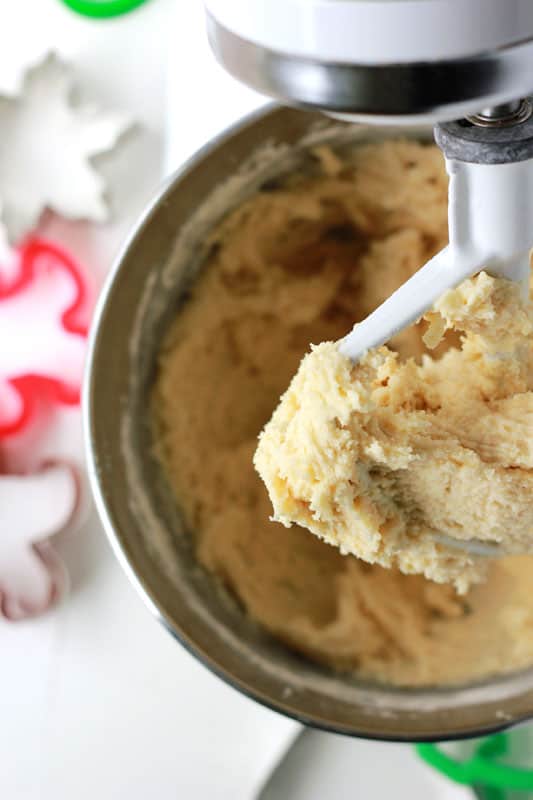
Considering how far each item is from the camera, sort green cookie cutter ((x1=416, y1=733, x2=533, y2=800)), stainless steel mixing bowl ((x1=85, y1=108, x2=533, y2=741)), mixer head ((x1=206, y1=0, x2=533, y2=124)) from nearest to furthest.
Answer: mixer head ((x1=206, y1=0, x2=533, y2=124)) → stainless steel mixing bowl ((x1=85, y1=108, x2=533, y2=741)) → green cookie cutter ((x1=416, y1=733, x2=533, y2=800))

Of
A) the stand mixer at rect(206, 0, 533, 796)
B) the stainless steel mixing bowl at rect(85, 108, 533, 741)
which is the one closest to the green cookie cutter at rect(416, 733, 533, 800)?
the stainless steel mixing bowl at rect(85, 108, 533, 741)

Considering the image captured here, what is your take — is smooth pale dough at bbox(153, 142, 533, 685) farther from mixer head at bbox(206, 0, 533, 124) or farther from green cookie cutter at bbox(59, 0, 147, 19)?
mixer head at bbox(206, 0, 533, 124)

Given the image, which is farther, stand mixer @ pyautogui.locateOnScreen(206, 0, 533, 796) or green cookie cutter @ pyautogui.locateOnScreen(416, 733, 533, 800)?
green cookie cutter @ pyautogui.locateOnScreen(416, 733, 533, 800)

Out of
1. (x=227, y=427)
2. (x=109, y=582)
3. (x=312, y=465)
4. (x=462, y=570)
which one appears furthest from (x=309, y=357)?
(x=109, y=582)

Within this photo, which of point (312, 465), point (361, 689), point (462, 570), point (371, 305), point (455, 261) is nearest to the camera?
point (455, 261)

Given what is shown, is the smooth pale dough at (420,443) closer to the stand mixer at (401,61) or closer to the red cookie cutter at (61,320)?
the stand mixer at (401,61)

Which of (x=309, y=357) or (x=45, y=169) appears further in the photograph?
(x=45, y=169)

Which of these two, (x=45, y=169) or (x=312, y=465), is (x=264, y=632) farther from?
(x=45, y=169)

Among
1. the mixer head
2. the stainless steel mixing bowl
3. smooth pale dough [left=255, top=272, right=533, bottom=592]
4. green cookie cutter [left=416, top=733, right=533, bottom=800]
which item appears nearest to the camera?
the mixer head
